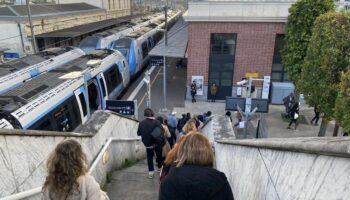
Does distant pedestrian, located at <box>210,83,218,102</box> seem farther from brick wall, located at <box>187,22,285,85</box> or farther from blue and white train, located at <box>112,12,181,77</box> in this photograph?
blue and white train, located at <box>112,12,181,77</box>

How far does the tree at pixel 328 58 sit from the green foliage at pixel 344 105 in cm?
140

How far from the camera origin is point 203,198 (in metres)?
2.31

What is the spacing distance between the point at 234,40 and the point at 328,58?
6.97 metres

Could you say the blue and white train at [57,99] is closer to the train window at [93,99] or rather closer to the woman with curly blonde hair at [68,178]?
the train window at [93,99]

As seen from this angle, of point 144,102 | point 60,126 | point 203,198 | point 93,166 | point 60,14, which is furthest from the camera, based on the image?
point 60,14

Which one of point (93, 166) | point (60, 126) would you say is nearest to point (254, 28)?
point (60, 126)

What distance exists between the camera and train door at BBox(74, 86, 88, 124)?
11.1 m

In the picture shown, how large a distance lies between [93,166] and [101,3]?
49.5 m

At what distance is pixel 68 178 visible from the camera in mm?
2461

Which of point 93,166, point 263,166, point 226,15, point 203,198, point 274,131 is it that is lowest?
point 274,131

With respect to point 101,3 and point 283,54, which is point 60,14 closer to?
point 101,3

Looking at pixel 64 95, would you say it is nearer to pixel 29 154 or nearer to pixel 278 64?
pixel 29 154

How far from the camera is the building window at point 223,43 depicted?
17.8 m

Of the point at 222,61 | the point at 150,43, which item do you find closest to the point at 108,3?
the point at 150,43
